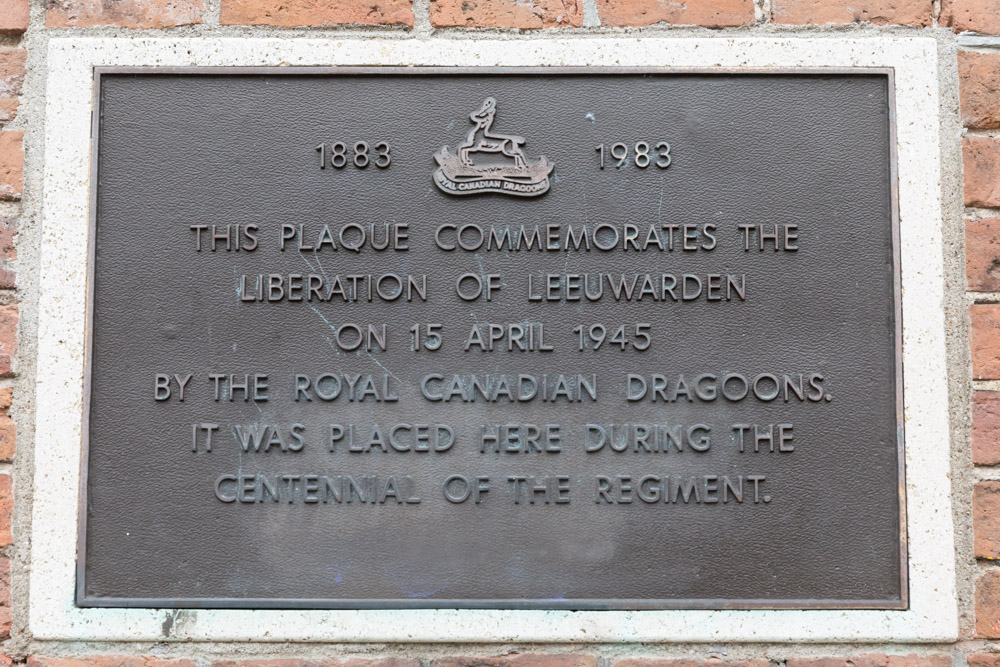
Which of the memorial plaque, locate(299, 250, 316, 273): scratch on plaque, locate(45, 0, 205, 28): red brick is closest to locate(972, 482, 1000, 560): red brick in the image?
the memorial plaque

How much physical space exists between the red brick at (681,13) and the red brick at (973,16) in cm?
57

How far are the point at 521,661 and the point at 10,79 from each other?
7.04 ft

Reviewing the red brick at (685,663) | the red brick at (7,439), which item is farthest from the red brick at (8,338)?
the red brick at (685,663)

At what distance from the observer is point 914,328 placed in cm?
256

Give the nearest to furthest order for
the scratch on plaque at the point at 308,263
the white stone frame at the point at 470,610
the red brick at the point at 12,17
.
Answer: the white stone frame at the point at 470,610 < the scratch on plaque at the point at 308,263 < the red brick at the point at 12,17

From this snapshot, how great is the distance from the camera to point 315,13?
2689mm

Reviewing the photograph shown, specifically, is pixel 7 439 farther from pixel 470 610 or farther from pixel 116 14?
pixel 470 610

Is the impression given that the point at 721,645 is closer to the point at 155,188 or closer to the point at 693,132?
the point at 693,132

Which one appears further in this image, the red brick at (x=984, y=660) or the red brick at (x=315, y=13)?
the red brick at (x=315, y=13)

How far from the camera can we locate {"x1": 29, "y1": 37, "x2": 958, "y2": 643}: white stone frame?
2.48 meters

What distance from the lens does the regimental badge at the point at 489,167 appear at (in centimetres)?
259

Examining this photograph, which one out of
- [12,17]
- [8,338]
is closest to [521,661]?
[8,338]

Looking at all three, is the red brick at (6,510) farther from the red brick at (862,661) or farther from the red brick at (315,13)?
the red brick at (862,661)

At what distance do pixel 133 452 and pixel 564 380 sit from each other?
1168 millimetres
